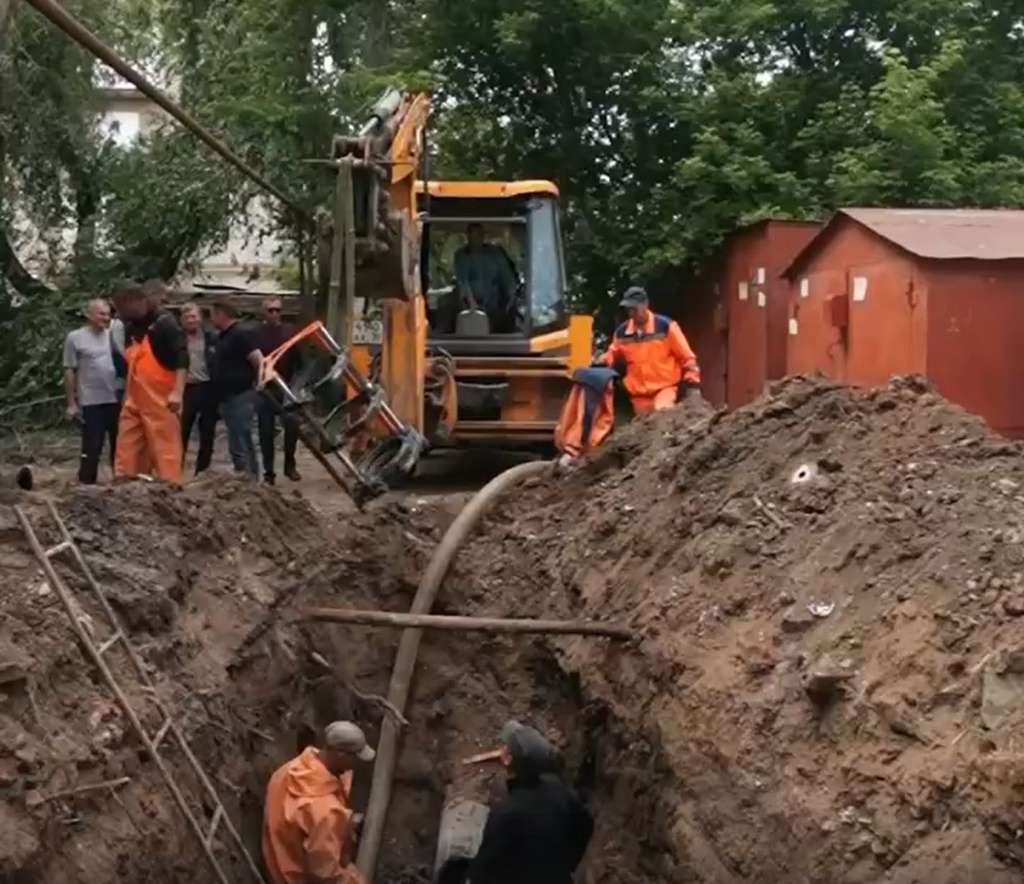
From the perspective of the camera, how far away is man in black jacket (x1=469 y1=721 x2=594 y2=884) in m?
6.34

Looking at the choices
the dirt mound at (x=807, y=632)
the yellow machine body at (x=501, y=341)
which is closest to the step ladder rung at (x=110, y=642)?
the dirt mound at (x=807, y=632)

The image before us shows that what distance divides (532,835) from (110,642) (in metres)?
1.94

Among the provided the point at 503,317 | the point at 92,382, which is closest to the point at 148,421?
the point at 92,382

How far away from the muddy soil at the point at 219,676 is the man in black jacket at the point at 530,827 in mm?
1131

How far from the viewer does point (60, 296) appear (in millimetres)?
18828

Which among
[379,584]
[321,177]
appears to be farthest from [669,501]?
[321,177]

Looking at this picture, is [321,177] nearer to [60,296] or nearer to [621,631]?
[60,296]

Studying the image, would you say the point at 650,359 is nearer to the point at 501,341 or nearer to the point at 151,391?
the point at 501,341

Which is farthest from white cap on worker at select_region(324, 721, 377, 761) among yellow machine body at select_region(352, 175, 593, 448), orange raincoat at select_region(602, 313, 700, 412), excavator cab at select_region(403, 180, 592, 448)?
excavator cab at select_region(403, 180, 592, 448)

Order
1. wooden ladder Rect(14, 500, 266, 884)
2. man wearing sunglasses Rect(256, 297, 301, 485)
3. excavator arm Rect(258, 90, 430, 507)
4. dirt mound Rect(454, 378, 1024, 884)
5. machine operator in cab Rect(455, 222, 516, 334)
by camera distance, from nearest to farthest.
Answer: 1. dirt mound Rect(454, 378, 1024, 884)
2. wooden ladder Rect(14, 500, 266, 884)
3. excavator arm Rect(258, 90, 430, 507)
4. man wearing sunglasses Rect(256, 297, 301, 485)
5. machine operator in cab Rect(455, 222, 516, 334)

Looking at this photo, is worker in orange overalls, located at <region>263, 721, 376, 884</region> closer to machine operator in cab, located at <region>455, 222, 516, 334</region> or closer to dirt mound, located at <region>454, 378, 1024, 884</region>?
dirt mound, located at <region>454, 378, 1024, 884</region>

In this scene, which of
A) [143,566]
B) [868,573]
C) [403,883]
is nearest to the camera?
[868,573]

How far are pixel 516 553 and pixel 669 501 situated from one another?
1.12m

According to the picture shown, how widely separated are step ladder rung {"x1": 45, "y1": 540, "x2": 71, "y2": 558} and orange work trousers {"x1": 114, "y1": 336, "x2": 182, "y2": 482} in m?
2.81
